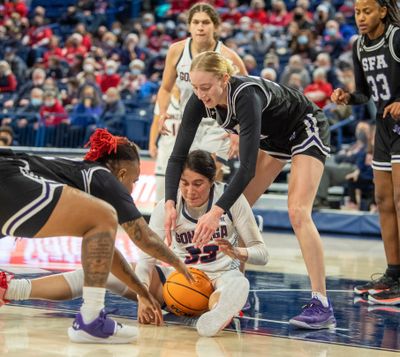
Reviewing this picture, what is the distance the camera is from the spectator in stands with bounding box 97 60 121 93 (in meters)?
16.1

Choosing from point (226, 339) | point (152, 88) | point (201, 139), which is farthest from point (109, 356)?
point (152, 88)

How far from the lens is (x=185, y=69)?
692 centimetres

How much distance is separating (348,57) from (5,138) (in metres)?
5.41

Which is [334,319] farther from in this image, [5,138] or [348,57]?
[348,57]

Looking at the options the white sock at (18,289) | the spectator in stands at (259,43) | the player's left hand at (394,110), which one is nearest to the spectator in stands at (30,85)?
the spectator in stands at (259,43)

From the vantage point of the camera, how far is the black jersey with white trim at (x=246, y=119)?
14.4ft

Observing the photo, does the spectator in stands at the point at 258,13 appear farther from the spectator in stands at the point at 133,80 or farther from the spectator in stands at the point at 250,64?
the spectator in stands at the point at 250,64

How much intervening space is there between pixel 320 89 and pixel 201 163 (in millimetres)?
8257

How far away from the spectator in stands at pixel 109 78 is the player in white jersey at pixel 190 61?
9054mm

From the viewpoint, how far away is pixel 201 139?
7.27m

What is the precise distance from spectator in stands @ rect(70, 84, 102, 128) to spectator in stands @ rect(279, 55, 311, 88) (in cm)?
310

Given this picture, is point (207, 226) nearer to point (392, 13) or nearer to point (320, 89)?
point (392, 13)

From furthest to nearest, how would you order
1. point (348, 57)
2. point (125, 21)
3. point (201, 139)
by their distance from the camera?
point (125, 21) → point (348, 57) → point (201, 139)

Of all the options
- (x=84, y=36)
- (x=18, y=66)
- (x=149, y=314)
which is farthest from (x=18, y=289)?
(x=84, y=36)
